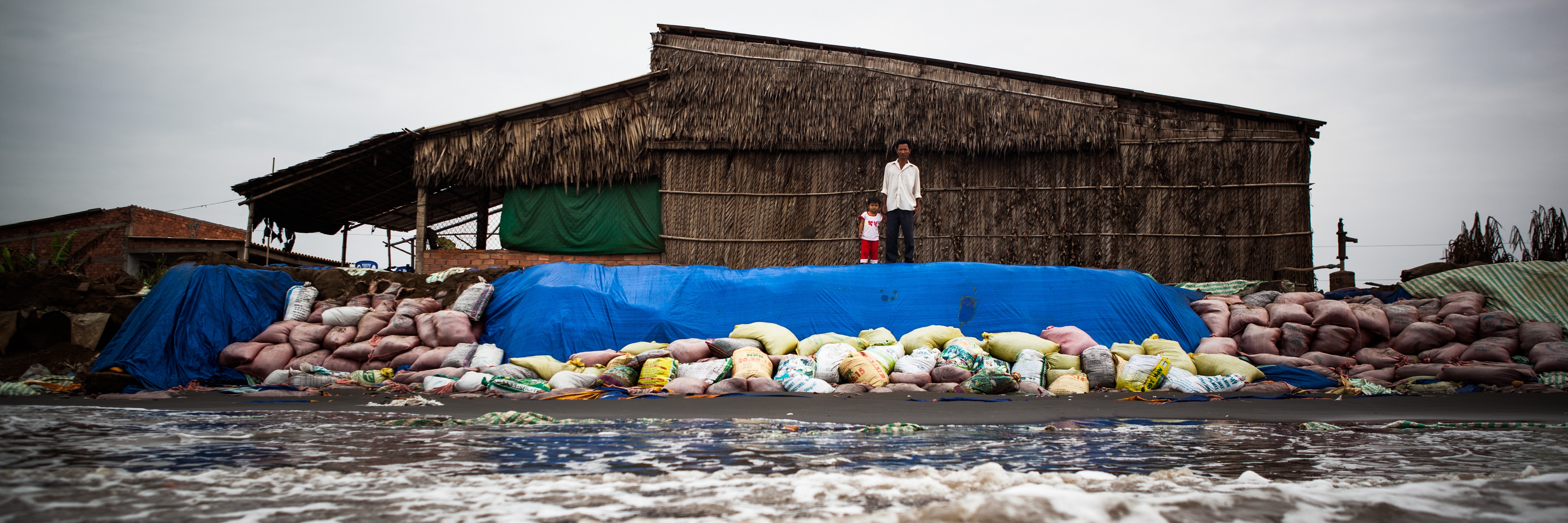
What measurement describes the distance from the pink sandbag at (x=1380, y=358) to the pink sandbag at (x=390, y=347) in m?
7.14

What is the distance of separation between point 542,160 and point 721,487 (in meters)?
8.49

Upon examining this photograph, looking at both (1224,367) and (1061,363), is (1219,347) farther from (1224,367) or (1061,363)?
(1061,363)

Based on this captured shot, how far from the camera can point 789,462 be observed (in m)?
1.90

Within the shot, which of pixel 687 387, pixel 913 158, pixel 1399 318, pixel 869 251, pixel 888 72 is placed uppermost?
pixel 888 72

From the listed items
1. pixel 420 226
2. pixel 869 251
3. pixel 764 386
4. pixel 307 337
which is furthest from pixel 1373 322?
pixel 420 226

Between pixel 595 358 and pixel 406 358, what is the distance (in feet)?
5.34

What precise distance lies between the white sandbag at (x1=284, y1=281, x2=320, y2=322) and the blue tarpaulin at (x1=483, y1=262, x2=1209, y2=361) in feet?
5.37

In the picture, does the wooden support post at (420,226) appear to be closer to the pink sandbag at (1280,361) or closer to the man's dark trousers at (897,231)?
the man's dark trousers at (897,231)

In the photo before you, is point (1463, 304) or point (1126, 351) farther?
point (1463, 304)

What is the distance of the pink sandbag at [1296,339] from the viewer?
5.44 m

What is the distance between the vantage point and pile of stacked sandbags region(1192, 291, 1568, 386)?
15.3ft

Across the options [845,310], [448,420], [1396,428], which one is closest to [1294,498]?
[1396,428]

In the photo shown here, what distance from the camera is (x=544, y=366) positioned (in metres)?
5.19

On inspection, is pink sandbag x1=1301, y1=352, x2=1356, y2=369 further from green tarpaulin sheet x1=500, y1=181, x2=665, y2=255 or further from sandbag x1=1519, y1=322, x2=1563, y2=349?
green tarpaulin sheet x1=500, y1=181, x2=665, y2=255
